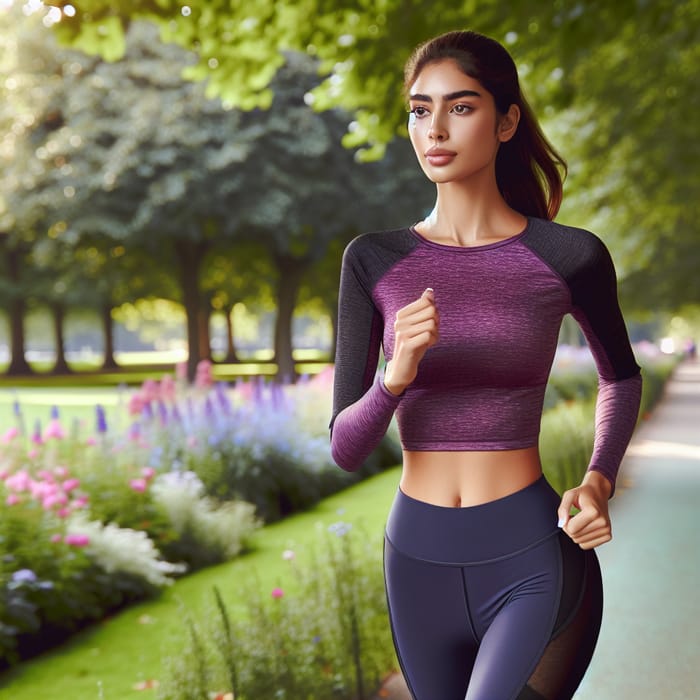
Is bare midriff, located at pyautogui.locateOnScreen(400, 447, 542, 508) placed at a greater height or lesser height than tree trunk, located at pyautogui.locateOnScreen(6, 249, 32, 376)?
greater

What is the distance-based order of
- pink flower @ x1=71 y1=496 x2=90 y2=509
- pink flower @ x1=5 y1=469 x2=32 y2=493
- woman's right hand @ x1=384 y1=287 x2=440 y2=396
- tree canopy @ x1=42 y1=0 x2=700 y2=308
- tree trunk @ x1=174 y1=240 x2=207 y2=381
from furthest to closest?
tree trunk @ x1=174 y1=240 x2=207 y2=381
tree canopy @ x1=42 y1=0 x2=700 y2=308
pink flower @ x1=71 y1=496 x2=90 y2=509
pink flower @ x1=5 y1=469 x2=32 y2=493
woman's right hand @ x1=384 y1=287 x2=440 y2=396

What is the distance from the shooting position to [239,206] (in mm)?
25359

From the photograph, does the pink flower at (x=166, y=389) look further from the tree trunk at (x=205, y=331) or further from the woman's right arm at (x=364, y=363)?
the tree trunk at (x=205, y=331)

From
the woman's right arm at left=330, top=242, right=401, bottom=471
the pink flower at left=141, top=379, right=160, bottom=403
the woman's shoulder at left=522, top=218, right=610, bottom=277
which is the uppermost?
the woman's shoulder at left=522, top=218, right=610, bottom=277

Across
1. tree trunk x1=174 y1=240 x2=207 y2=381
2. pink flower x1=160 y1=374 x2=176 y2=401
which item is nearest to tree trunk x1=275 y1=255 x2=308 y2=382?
tree trunk x1=174 y1=240 x2=207 y2=381

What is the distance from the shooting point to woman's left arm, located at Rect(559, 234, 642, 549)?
2039 millimetres

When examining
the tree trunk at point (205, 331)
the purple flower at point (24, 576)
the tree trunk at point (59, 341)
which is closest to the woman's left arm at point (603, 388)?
the purple flower at point (24, 576)

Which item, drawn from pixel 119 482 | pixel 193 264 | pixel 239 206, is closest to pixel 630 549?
pixel 119 482

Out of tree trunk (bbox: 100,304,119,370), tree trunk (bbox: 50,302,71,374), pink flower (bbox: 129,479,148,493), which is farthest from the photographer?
tree trunk (bbox: 100,304,119,370)

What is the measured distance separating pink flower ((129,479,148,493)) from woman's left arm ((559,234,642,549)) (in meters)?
5.04

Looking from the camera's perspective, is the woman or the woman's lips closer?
the woman

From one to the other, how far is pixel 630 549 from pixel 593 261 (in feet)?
21.3

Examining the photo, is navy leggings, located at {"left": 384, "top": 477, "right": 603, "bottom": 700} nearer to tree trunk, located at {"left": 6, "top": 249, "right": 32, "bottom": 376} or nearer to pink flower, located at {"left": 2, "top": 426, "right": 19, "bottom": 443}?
pink flower, located at {"left": 2, "top": 426, "right": 19, "bottom": 443}

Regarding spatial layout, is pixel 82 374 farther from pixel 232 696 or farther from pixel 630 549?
pixel 232 696
